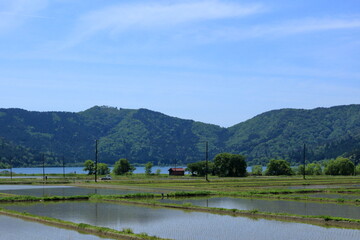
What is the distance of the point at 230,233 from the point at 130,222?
6.98 metres

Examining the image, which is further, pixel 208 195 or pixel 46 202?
pixel 208 195

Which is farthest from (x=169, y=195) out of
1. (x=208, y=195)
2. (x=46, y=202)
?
(x=46, y=202)

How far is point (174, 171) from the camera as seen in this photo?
13238cm

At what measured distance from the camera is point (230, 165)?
113500mm

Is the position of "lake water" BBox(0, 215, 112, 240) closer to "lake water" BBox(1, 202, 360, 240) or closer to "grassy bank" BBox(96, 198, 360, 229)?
"lake water" BBox(1, 202, 360, 240)

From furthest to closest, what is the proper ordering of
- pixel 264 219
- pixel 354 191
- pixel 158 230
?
pixel 354 191
pixel 264 219
pixel 158 230

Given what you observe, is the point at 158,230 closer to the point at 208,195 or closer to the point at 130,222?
the point at 130,222

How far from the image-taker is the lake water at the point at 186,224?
23.5 m

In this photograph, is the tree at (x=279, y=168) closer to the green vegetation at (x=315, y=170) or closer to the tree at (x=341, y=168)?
the green vegetation at (x=315, y=170)

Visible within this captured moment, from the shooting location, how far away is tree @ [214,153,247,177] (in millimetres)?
113562

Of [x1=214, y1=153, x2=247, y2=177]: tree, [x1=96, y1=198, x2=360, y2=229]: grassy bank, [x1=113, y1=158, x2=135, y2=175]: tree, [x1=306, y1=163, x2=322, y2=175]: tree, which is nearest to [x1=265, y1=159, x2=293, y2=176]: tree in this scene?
[x1=306, y1=163, x2=322, y2=175]: tree

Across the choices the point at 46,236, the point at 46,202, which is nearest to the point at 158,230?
the point at 46,236

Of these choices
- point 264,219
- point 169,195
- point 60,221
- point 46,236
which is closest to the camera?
point 46,236

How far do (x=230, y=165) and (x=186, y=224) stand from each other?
87.0 meters
